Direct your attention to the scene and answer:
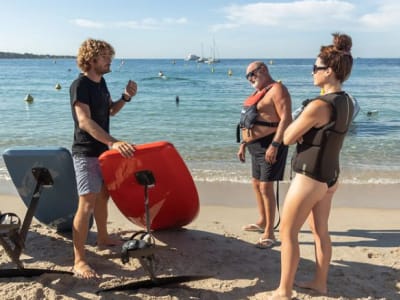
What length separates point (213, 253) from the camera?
170 inches

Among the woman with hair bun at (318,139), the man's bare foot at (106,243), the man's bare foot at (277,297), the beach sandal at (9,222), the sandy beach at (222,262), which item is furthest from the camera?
the man's bare foot at (106,243)

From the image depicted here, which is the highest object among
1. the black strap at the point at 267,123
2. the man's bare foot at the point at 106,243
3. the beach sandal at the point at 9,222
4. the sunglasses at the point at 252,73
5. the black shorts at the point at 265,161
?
the sunglasses at the point at 252,73

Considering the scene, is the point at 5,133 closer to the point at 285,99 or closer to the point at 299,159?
the point at 285,99

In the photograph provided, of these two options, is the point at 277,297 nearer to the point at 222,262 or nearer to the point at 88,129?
the point at 222,262

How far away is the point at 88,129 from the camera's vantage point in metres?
3.52

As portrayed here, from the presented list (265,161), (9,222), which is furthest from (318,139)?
(9,222)

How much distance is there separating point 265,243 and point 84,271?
68.8 inches

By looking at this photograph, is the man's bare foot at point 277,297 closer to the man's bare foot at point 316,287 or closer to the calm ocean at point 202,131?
the man's bare foot at point 316,287

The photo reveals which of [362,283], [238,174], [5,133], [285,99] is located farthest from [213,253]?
[5,133]

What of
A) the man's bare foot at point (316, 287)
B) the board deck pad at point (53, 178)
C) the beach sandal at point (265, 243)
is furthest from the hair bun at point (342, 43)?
the board deck pad at point (53, 178)

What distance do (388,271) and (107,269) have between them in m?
2.37

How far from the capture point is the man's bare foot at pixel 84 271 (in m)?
3.72

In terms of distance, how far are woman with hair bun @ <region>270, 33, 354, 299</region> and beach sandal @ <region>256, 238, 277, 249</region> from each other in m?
1.28

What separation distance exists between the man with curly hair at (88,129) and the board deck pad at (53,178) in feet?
1.66
